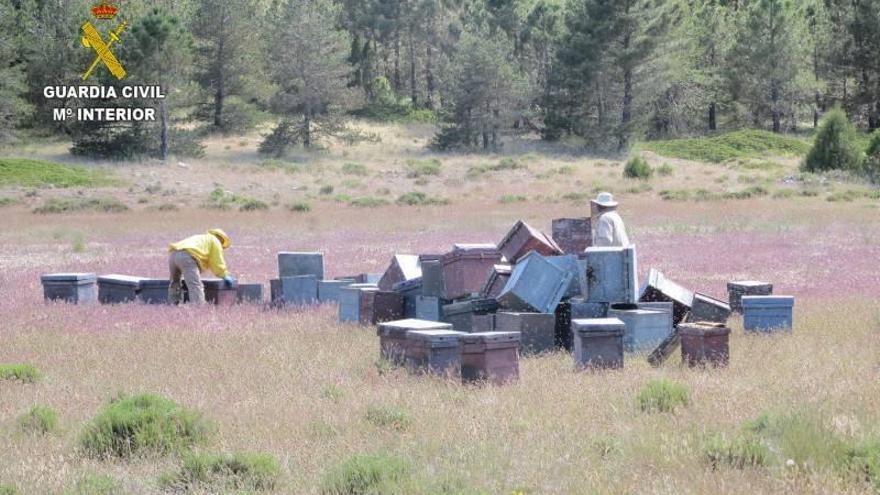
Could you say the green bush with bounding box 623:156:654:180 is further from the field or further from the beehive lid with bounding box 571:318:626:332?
the beehive lid with bounding box 571:318:626:332

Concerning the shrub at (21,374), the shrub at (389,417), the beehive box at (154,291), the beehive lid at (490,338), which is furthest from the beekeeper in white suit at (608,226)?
the beehive box at (154,291)

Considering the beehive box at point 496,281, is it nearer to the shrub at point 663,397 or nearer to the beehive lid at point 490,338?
the beehive lid at point 490,338

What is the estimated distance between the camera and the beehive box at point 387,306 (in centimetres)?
1546

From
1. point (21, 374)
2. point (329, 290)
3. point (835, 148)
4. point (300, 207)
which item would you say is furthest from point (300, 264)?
point (835, 148)

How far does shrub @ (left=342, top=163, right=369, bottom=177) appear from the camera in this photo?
2566 inches

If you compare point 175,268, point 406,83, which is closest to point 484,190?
point 175,268

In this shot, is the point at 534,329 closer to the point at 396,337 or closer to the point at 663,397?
the point at 396,337

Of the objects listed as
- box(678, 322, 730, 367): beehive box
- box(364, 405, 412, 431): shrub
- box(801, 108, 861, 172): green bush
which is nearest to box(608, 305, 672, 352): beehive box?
box(678, 322, 730, 367): beehive box

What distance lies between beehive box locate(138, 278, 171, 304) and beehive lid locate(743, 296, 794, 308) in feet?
34.6

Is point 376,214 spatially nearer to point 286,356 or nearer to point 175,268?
point 175,268

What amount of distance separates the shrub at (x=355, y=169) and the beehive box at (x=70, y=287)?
45881mm

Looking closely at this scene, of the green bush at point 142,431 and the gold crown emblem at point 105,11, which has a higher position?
the gold crown emblem at point 105,11

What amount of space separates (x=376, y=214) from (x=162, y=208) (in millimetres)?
11036

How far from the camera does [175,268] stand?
17797mm
